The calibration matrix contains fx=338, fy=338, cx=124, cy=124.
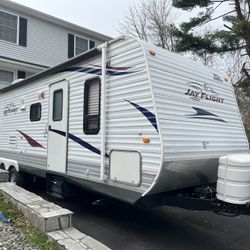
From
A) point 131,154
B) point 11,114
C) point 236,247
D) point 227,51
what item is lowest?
point 236,247

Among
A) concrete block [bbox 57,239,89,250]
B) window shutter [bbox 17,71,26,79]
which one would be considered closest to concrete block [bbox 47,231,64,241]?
concrete block [bbox 57,239,89,250]

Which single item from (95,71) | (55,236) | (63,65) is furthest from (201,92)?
(55,236)

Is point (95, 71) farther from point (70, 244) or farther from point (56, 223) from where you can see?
point (70, 244)

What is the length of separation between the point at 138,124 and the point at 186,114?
752mm

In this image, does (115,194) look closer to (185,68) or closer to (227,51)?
(185,68)

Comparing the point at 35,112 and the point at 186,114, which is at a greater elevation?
the point at 35,112

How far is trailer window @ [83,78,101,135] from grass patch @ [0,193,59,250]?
5.72 ft

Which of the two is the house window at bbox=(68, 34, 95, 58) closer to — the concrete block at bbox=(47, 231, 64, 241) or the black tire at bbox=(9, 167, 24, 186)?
the black tire at bbox=(9, 167, 24, 186)

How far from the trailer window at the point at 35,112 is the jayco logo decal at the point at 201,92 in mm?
3616

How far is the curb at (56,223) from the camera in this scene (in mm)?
4203

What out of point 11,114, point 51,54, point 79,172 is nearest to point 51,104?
point 79,172

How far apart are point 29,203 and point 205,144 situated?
301 centimetres

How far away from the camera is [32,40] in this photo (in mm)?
16188

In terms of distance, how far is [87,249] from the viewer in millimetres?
4051
